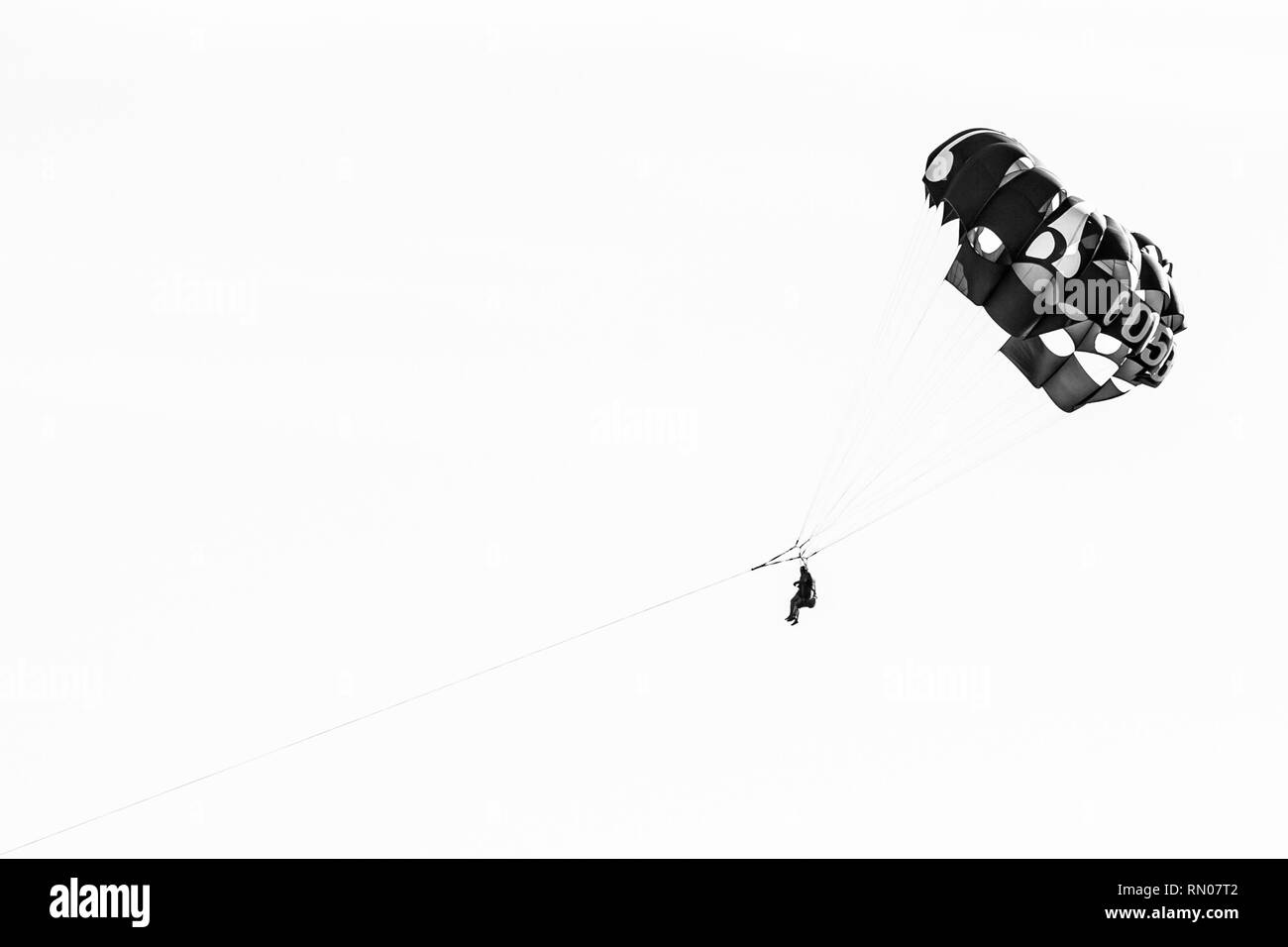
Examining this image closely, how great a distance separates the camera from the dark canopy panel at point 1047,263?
25.6m

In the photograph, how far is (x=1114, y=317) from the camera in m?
25.8

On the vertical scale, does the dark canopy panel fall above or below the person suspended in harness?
above

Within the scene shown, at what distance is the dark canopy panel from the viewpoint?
25594 mm

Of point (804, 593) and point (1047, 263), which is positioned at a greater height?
point (1047, 263)

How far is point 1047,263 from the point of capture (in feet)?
84.3

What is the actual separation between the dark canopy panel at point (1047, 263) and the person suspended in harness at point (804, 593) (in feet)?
15.4

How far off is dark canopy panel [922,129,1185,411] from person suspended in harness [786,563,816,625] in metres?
4.70

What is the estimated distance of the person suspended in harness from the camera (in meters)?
26.4

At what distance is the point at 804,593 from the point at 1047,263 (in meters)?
5.94
